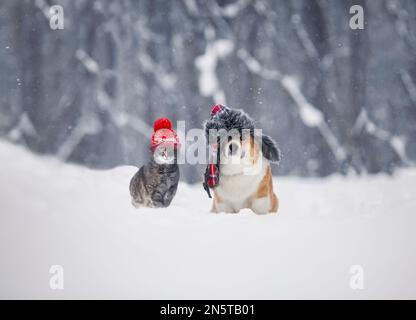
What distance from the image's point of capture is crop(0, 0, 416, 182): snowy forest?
173 cm

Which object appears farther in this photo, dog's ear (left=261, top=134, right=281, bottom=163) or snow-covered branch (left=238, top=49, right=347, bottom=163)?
snow-covered branch (left=238, top=49, right=347, bottom=163)

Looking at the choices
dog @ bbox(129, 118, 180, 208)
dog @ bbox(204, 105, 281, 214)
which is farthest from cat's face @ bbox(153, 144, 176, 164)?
dog @ bbox(204, 105, 281, 214)

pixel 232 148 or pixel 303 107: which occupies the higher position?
pixel 303 107

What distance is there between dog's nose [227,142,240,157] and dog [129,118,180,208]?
0.57 feet

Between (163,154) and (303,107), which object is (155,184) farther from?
(303,107)

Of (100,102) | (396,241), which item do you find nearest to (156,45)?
(100,102)

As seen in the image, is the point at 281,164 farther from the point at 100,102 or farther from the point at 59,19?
the point at 59,19

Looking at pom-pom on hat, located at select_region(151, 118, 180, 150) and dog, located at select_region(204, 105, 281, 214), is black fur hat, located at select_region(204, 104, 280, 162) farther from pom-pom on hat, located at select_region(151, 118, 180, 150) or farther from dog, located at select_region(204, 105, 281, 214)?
pom-pom on hat, located at select_region(151, 118, 180, 150)

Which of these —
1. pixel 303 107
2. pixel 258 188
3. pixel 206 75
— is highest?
pixel 206 75

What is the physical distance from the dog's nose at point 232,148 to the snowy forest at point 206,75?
0.52m

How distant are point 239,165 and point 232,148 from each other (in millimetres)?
53

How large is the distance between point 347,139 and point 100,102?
0.98 metres

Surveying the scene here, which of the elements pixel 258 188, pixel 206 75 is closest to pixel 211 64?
pixel 206 75

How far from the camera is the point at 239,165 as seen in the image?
1.27m
